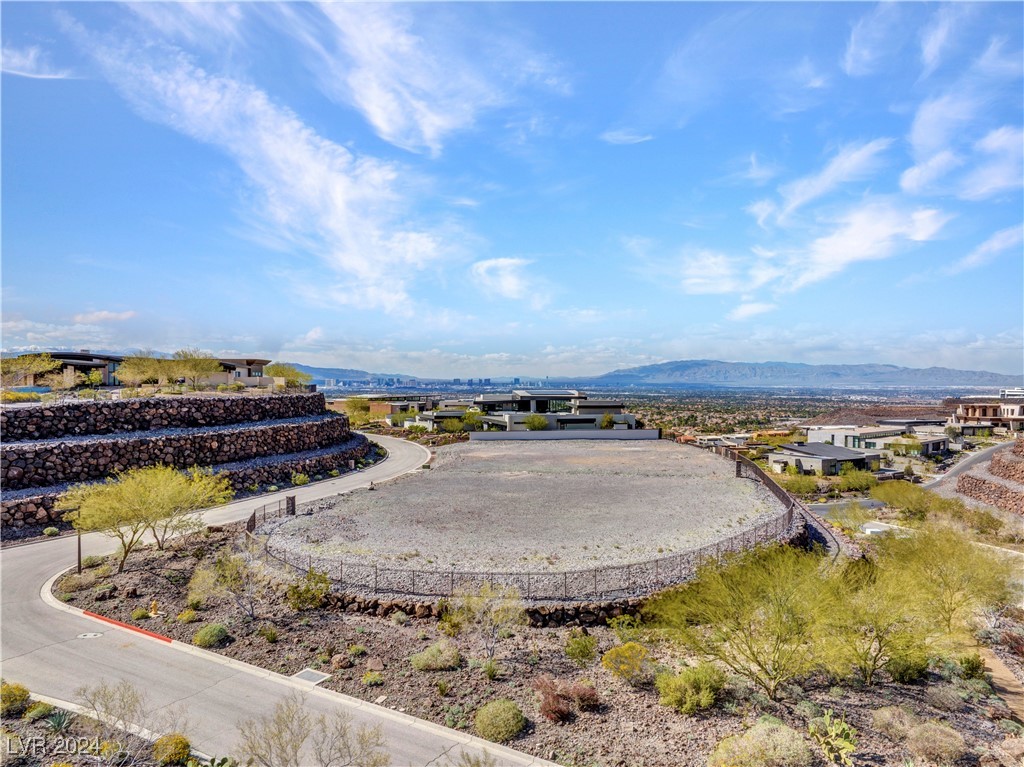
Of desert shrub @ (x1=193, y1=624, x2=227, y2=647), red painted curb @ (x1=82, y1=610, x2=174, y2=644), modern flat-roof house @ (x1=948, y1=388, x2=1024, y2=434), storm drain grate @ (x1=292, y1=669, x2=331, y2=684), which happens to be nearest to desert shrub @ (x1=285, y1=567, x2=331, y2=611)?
desert shrub @ (x1=193, y1=624, x2=227, y2=647)

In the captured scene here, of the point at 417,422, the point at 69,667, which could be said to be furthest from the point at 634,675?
the point at 417,422

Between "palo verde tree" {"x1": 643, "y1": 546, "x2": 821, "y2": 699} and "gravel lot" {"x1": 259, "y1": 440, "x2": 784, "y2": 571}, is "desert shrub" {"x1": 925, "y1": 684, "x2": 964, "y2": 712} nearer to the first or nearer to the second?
"palo verde tree" {"x1": 643, "y1": 546, "x2": 821, "y2": 699}

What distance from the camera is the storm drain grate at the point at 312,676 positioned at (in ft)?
50.3

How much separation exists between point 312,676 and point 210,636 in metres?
4.53

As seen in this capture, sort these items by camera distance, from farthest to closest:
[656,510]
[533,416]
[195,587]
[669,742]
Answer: [533,416]
[656,510]
[195,587]
[669,742]

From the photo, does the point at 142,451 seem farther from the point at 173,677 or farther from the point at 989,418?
the point at 989,418

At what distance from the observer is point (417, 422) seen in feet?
315

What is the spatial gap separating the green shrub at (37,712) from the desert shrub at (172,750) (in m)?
3.85

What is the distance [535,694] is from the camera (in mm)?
14836

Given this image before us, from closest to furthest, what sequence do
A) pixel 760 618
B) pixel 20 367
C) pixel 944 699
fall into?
pixel 944 699 → pixel 760 618 → pixel 20 367

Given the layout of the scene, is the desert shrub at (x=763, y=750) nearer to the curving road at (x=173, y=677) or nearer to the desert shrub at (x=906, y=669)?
the curving road at (x=173, y=677)

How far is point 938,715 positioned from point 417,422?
8637 centimetres

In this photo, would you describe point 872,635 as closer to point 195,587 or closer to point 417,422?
point 195,587

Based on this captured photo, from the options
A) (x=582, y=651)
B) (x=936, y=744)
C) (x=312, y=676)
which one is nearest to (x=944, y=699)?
(x=936, y=744)
